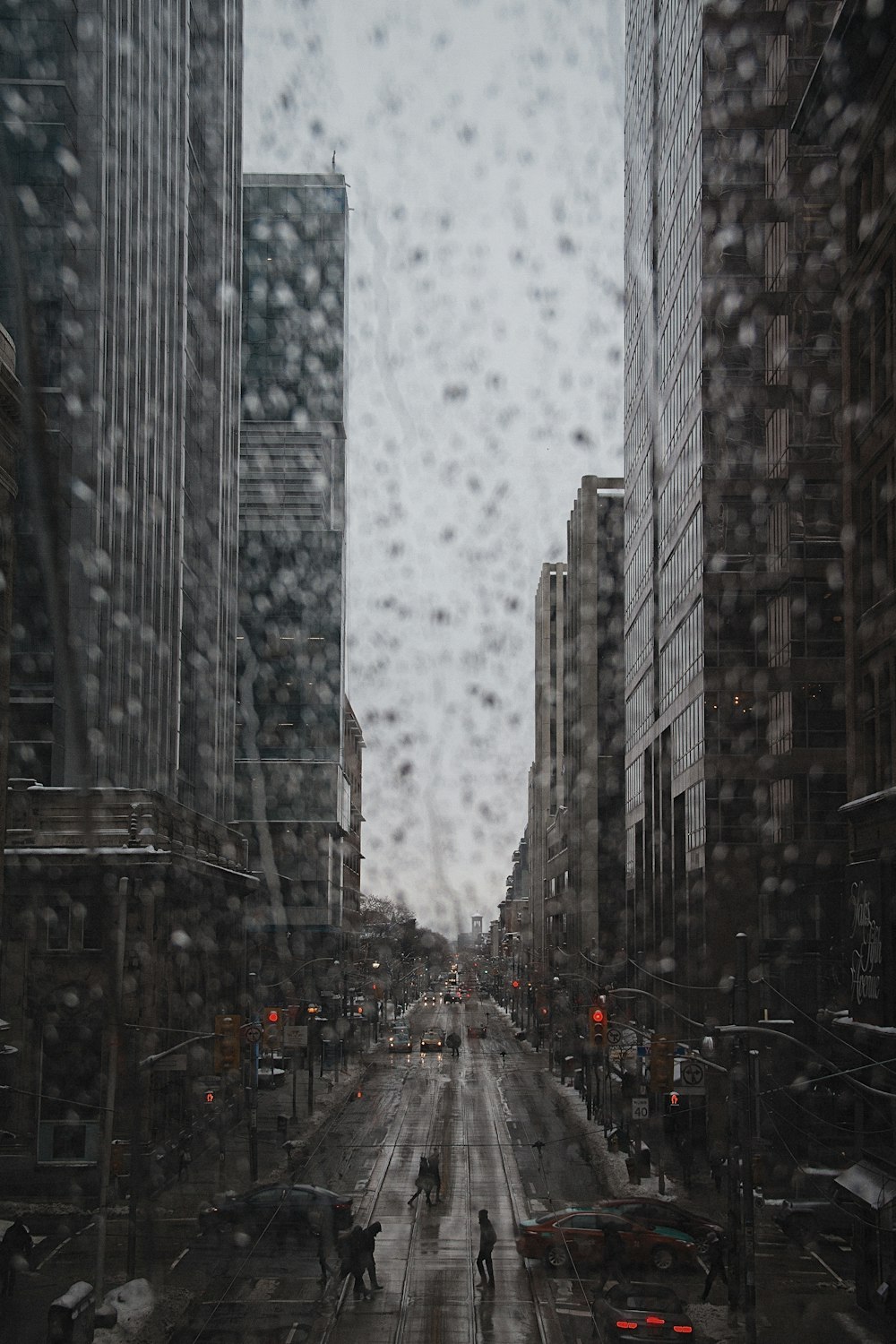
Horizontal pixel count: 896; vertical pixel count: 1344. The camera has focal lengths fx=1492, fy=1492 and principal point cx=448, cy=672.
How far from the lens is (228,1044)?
33.8 metres

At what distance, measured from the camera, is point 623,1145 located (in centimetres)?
4434

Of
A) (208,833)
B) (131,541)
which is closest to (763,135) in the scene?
(131,541)

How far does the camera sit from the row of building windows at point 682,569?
5531 cm

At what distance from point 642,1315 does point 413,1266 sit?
25.4 ft

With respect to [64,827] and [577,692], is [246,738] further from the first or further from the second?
[64,827]

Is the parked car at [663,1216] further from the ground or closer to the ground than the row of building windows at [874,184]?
closer to the ground

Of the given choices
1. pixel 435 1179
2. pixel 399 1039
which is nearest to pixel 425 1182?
pixel 435 1179

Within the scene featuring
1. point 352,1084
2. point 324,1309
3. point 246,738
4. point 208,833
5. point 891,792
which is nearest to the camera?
point 324,1309

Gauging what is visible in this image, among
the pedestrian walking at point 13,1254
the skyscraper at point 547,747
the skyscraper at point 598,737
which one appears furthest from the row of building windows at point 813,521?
the skyscraper at point 547,747

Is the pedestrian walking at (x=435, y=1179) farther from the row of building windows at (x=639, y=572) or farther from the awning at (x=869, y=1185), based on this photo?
the row of building windows at (x=639, y=572)

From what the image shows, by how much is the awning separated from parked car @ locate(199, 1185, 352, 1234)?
398 inches

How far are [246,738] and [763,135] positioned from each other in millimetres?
86037

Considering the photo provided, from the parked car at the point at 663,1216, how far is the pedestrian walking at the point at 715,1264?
6.54 feet

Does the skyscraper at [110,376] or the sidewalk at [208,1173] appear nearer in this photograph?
the sidewalk at [208,1173]
